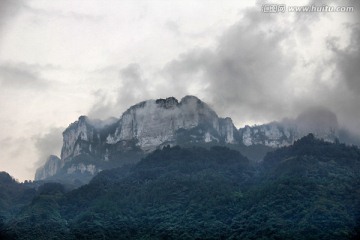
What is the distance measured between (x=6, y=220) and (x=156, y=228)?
60.5 metres

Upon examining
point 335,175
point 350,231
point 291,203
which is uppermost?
point 335,175

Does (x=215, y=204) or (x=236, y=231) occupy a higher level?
(x=215, y=204)

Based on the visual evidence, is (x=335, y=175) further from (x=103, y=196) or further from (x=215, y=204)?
(x=103, y=196)

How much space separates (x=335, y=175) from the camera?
17962cm

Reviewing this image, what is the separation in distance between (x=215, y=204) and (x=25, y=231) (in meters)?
62.5

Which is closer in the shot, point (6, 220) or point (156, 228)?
point (156, 228)

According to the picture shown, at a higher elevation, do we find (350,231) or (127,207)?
(127,207)

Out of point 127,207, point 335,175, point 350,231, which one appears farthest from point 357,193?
point 127,207

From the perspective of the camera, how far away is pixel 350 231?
12938 cm

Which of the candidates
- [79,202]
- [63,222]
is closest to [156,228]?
[63,222]

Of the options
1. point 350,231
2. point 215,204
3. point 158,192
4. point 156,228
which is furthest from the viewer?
point 158,192

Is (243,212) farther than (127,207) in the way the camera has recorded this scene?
No

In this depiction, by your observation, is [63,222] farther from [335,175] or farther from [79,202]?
[335,175]

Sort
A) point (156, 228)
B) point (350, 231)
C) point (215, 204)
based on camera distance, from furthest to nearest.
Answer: point (215, 204)
point (156, 228)
point (350, 231)
